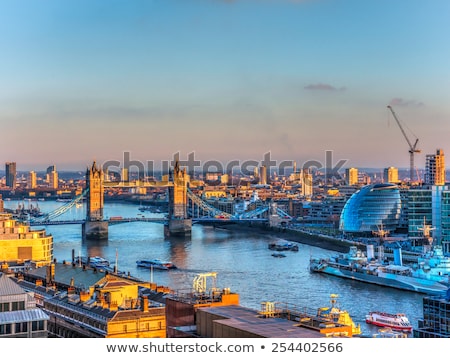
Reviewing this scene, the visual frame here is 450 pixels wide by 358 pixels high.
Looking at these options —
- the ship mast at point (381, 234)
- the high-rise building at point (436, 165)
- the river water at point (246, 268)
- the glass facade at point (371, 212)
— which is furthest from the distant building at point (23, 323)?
the high-rise building at point (436, 165)

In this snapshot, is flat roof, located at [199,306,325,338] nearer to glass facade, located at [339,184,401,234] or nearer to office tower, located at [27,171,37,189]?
glass facade, located at [339,184,401,234]

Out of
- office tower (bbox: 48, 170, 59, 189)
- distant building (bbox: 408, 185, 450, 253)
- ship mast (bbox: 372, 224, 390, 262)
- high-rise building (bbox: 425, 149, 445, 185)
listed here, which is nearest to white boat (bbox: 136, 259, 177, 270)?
ship mast (bbox: 372, 224, 390, 262)

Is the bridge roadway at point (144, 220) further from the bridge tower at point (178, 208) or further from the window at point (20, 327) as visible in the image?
the window at point (20, 327)

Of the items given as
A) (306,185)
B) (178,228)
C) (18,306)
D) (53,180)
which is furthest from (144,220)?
(53,180)

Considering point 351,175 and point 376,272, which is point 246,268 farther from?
point 351,175

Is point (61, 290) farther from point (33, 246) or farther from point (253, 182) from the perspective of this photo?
point (253, 182)
